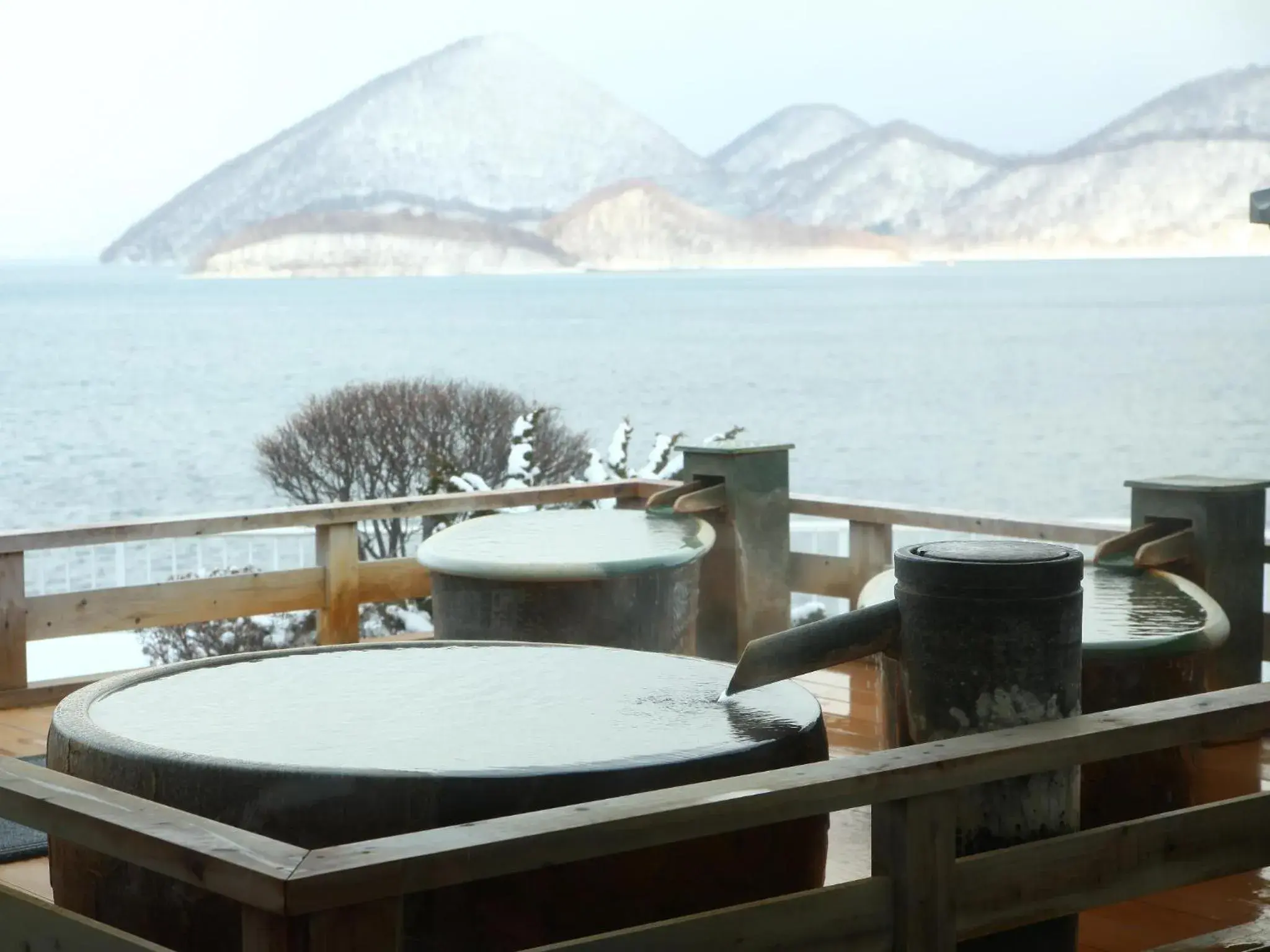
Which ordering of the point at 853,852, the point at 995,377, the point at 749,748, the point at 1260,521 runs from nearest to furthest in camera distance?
the point at 749,748 → the point at 853,852 → the point at 1260,521 → the point at 995,377

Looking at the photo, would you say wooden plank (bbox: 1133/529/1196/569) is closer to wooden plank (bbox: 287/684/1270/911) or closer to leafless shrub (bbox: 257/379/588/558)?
wooden plank (bbox: 287/684/1270/911)

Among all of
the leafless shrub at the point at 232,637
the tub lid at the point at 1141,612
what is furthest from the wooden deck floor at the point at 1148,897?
the leafless shrub at the point at 232,637

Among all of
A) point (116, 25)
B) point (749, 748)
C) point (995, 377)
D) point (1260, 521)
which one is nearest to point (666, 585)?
point (1260, 521)

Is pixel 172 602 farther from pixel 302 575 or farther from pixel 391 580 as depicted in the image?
pixel 391 580

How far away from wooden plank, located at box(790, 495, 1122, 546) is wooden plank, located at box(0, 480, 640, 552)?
917mm

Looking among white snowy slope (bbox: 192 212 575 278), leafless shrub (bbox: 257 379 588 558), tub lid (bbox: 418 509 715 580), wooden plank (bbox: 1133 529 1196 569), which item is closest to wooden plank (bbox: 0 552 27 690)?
tub lid (bbox: 418 509 715 580)

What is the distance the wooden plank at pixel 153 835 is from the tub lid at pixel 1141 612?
1.69m

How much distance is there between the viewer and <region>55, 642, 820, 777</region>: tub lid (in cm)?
253

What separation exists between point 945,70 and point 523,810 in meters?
59.7

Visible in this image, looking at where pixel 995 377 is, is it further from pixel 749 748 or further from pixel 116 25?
pixel 749 748

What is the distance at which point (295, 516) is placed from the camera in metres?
5.86

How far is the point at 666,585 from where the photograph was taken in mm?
4836

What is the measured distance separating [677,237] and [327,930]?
54.2 meters

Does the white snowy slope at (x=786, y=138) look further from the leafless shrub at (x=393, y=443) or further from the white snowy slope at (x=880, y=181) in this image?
the leafless shrub at (x=393, y=443)
